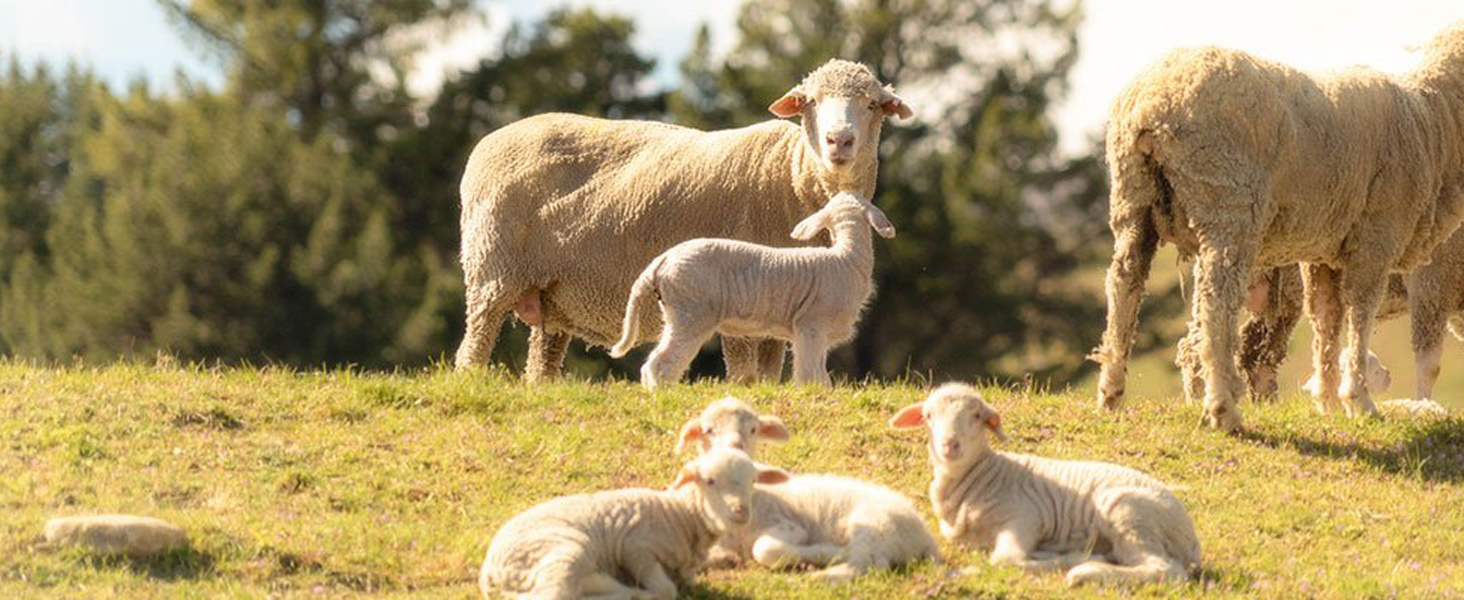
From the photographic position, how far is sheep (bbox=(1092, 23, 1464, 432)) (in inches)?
496

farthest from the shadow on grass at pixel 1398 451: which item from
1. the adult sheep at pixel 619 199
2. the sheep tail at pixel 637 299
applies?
the sheep tail at pixel 637 299

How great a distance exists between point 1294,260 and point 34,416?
7897mm

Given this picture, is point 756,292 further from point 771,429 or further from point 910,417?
point 771,429

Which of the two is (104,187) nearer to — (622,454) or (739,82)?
(739,82)

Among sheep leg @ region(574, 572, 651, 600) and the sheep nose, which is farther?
the sheep nose

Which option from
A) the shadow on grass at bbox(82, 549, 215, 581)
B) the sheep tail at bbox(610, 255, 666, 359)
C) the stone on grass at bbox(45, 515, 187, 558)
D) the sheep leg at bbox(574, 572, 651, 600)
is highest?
the sheep tail at bbox(610, 255, 666, 359)

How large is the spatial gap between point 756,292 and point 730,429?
10.8 ft

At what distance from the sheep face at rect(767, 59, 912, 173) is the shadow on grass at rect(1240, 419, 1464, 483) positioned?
10.2ft

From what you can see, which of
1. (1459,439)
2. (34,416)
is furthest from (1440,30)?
(34,416)

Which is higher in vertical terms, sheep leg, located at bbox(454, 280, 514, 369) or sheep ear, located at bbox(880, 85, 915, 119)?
sheep ear, located at bbox(880, 85, 915, 119)

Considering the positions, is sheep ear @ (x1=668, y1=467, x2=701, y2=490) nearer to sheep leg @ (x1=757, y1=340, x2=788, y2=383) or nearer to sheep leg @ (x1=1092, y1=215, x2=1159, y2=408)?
sheep leg @ (x1=1092, y1=215, x2=1159, y2=408)

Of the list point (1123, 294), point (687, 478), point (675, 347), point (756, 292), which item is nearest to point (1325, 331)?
point (1123, 294)

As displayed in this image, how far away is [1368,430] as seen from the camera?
518 inches

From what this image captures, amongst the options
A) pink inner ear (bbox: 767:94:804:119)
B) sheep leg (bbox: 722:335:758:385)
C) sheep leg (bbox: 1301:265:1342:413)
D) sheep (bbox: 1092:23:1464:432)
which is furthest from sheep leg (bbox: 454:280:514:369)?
sheep leg (bbox: 1301:265:1342:413)
